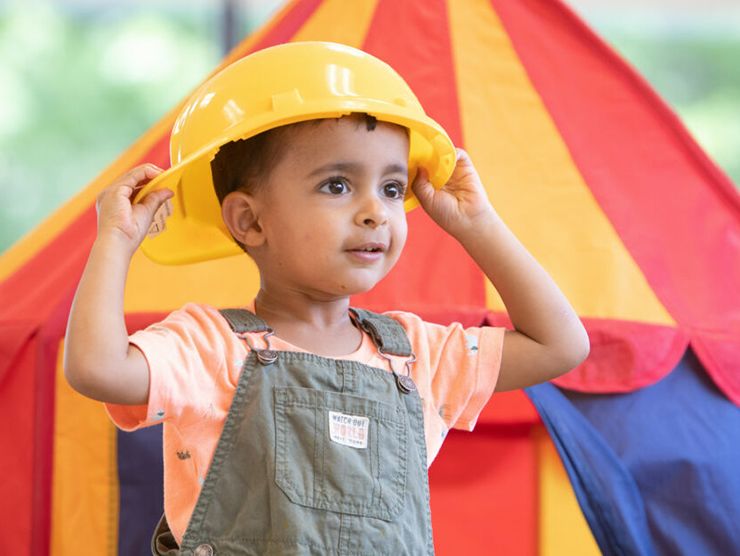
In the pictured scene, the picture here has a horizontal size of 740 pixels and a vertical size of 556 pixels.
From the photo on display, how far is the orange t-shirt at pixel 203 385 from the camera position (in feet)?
3.04

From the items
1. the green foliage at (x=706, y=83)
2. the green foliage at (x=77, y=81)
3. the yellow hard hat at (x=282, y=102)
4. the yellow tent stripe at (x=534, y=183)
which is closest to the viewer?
the yellow hard hat at (x=282, y=102)

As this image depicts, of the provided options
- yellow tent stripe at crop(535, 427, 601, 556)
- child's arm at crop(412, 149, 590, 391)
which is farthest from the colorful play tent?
child's arm at crop(412, 149, 590, 391)

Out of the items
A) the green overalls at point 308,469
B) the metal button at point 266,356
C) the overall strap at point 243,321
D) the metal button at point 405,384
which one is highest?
the overall strap at point 243,321

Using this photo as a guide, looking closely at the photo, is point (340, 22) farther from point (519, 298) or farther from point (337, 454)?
point (337, 454)

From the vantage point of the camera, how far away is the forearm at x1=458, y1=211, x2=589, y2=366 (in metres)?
1.11

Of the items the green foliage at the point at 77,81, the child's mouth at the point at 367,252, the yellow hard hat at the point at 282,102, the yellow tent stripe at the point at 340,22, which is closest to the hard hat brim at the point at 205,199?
the yellow hard hat at the point at 282,102

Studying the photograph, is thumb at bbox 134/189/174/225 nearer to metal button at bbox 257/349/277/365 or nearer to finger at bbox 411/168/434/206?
metal button at bbox 257/349/277/365

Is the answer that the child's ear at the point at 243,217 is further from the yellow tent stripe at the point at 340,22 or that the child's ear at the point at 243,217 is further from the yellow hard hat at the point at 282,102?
the yellow tent stripe at the point at 340,22

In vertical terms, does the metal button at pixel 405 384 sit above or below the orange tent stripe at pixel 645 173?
below

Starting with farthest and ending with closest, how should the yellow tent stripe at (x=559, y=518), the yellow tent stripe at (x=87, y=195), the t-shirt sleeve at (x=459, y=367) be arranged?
the yellow tent stripe at (x=87, y=195) < the yellow tent stripe at (x=559, y=518) < the t-shirt sleeve at (x=459, y=367)

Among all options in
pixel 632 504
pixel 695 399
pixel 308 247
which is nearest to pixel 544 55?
pixel 695 399

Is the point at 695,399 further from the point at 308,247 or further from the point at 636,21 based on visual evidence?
the point at 636,21

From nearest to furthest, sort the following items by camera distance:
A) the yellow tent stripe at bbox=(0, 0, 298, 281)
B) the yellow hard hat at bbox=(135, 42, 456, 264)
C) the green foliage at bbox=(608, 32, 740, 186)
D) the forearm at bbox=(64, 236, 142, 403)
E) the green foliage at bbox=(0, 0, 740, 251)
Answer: the forearm at bbox=(64, 236, 142, 403)
the yellow hard hat at bbox=(135, 42, 456, 264)
the yellow tent stripe at bbox=(0, 0, 298, 281)
the green foliage at bbox=(0, 0, 740, 251)
the green foliage at bbox=(608, 32, 740, 186)

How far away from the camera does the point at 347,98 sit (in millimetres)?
980
